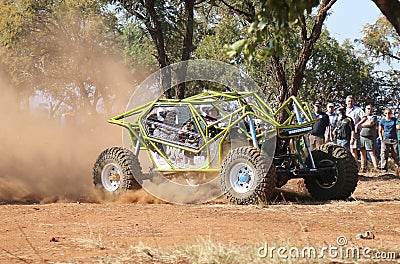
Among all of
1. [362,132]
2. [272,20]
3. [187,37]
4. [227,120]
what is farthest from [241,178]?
[362,132]

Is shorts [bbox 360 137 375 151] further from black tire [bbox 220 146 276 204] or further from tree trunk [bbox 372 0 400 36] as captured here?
tree trunk [bbox 372 0 400 36]

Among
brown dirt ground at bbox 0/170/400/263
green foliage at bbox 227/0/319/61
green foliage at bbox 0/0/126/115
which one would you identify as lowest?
brown dirt ground at bbox 0/170/400/263

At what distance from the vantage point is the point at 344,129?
1741cm

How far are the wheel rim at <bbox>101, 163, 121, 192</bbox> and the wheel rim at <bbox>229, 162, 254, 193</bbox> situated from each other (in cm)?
242

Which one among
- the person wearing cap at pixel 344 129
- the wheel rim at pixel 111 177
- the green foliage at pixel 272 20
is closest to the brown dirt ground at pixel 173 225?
the wheel rim at pixel 111 177

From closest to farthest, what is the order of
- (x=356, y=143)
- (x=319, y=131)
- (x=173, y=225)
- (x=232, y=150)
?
(x=173, y=225), (x=232, y=150), (x=319, y=131), (x=356, y=143)

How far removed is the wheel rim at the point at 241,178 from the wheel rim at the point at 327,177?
1533mm

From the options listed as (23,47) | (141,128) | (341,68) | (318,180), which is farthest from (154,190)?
(341,68)

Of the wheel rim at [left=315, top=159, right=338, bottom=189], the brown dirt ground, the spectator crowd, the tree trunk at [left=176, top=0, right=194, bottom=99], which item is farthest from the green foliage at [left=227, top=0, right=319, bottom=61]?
the spectator crowd

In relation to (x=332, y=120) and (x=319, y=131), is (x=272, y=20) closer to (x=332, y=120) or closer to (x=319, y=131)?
(x=319, y=131)

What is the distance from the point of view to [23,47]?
1347 inches

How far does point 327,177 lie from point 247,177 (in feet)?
5.52

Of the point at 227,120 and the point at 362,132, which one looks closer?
the point at 227,120

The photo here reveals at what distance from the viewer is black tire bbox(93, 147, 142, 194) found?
1198cm
